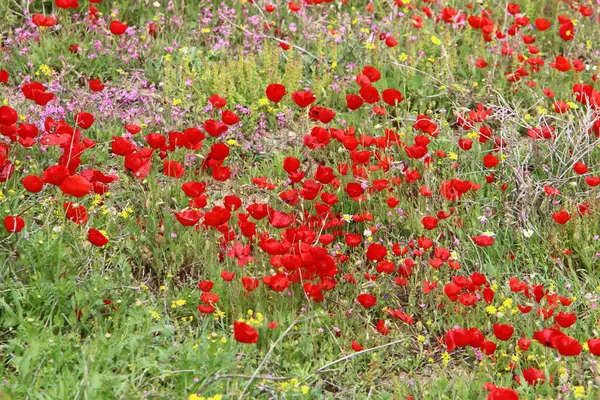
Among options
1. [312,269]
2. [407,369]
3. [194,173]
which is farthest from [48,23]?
[407,369]

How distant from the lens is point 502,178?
4559 mm

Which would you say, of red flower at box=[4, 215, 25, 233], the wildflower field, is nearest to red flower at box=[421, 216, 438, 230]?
the wildflower field

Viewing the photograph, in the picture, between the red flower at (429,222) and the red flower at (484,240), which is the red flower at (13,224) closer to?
the red flower at (429,222)

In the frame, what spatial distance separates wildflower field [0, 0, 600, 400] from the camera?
3.42 metres

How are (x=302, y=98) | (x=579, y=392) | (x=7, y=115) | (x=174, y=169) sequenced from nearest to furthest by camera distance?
(x=579, y=392) → (x=7, y=115) → (x=174, y=169) → (x=302, y=98)

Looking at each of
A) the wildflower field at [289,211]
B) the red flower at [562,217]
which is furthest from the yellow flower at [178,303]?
the red flower at [562,217]

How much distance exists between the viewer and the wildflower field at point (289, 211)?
135 inches

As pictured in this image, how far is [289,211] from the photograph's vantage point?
4.30m

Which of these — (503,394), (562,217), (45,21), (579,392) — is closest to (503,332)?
(579,392)

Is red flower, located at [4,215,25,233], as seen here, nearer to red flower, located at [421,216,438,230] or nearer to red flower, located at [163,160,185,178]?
red flower, located at [163,160,185,178]

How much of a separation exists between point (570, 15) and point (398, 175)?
2.49 m

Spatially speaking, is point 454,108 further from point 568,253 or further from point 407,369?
point 407,369

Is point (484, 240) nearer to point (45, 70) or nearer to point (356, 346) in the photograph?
point (356, 346)

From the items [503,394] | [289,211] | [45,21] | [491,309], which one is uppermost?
[503,394]
